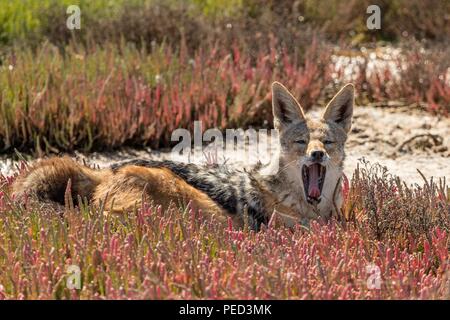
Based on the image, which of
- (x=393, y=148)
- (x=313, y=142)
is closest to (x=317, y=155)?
(x=313, y=142)

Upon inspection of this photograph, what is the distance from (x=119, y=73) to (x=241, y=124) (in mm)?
1473

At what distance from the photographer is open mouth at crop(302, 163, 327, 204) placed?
6066 mm

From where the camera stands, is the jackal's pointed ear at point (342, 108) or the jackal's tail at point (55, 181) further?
the jackal's pointed ear at point (342, 108)

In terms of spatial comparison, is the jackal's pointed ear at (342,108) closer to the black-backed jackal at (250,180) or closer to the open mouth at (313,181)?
the black-backed jackal at (250,180)

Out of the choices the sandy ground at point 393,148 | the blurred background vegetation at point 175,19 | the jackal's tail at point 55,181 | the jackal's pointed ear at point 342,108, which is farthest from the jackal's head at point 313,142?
the blurred background vegetation at point 175,19

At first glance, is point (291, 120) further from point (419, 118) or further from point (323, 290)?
point (419, 118)

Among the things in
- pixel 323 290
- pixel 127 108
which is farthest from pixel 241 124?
pixel 323 290

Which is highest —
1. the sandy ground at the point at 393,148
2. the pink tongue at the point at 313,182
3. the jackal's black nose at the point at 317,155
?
the jackal's black nose at the point at 317,155

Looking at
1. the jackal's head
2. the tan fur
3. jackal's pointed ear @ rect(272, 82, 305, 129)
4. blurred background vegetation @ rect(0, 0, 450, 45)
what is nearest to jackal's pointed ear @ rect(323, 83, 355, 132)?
the jackal's head

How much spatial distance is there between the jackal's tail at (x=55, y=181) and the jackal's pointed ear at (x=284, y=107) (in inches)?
54.4

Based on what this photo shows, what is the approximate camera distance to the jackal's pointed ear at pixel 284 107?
20.7 ft

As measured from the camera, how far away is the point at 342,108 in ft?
21.0

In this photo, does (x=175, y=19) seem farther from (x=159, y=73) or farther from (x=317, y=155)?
(x=317, y=155)
